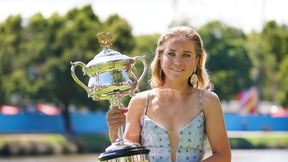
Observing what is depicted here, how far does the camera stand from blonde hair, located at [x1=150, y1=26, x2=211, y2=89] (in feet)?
13.8

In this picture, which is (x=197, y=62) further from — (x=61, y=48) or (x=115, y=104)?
(x=61, y=48)

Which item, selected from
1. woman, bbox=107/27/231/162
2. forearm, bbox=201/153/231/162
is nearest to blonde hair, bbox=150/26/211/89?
woman, bbox=107/27/231/162

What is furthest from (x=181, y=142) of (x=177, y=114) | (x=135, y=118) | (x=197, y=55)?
(x=197, y=55)

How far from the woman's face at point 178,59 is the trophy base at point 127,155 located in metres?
0.33

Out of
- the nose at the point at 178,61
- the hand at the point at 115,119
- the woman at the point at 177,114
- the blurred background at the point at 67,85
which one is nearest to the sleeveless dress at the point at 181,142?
the woman at the point at 177,114

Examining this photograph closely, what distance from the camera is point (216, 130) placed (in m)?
4.17

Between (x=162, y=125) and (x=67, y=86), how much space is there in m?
45.1

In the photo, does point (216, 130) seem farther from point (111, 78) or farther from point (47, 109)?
point (47, 109)

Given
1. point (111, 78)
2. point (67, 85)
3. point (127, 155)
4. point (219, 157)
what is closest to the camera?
point (127, 155)

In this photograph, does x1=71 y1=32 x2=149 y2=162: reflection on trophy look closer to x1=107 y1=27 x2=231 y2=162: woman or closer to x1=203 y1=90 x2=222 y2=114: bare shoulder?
x1=107 y1=27 x2=231 y2=162: woman

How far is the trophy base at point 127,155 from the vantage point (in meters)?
3.99

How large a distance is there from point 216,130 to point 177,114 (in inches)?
6.4

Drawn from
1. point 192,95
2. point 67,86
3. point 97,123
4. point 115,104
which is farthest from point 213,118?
point 97,123

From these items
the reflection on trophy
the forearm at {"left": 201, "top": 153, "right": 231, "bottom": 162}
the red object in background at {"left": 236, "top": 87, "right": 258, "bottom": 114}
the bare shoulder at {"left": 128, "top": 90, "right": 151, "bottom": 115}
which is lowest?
the forearm at {"left": 201, "top": 153, "right": 231, "bottom": 162}
